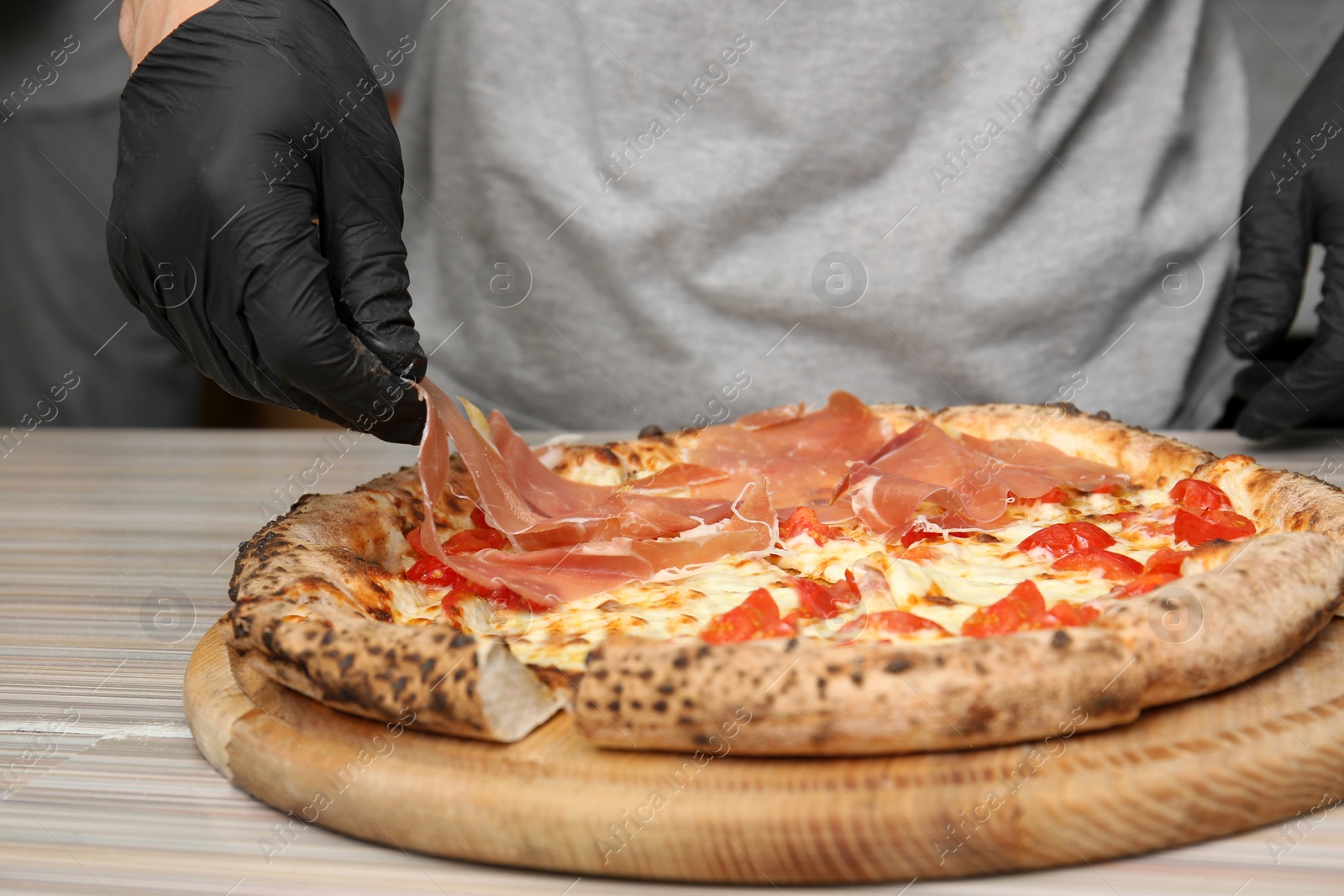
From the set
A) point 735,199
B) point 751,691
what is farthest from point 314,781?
point 735,199

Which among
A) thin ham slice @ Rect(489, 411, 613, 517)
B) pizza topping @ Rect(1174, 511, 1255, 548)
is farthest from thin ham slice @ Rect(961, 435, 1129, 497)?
thin ham slice @ Rect(489, 411, 613, 517)

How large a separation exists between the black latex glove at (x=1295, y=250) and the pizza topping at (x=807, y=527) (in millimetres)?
1213

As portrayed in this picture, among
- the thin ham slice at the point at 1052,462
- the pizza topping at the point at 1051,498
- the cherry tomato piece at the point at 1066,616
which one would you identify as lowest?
the pizza topping at the point at 1051,498

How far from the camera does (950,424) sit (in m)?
2.36

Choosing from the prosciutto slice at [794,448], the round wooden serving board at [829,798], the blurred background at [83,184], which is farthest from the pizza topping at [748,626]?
the blurred background at [83,184]

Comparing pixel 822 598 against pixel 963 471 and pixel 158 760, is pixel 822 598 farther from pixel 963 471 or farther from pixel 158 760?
pixel 158 760

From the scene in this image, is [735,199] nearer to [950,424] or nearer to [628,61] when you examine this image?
[628,61]

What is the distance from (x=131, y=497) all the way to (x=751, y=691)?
1947 millimetres

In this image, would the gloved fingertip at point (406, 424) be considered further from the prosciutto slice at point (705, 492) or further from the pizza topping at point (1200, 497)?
the pizza topping at point (1200, 497)

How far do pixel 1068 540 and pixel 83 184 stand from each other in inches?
130

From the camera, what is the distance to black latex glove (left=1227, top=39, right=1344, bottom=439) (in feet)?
7.57

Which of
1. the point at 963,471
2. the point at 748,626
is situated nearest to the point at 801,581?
the point at 748,626

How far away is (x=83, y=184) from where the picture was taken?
3.61 meters

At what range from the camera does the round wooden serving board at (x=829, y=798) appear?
3.51ft
